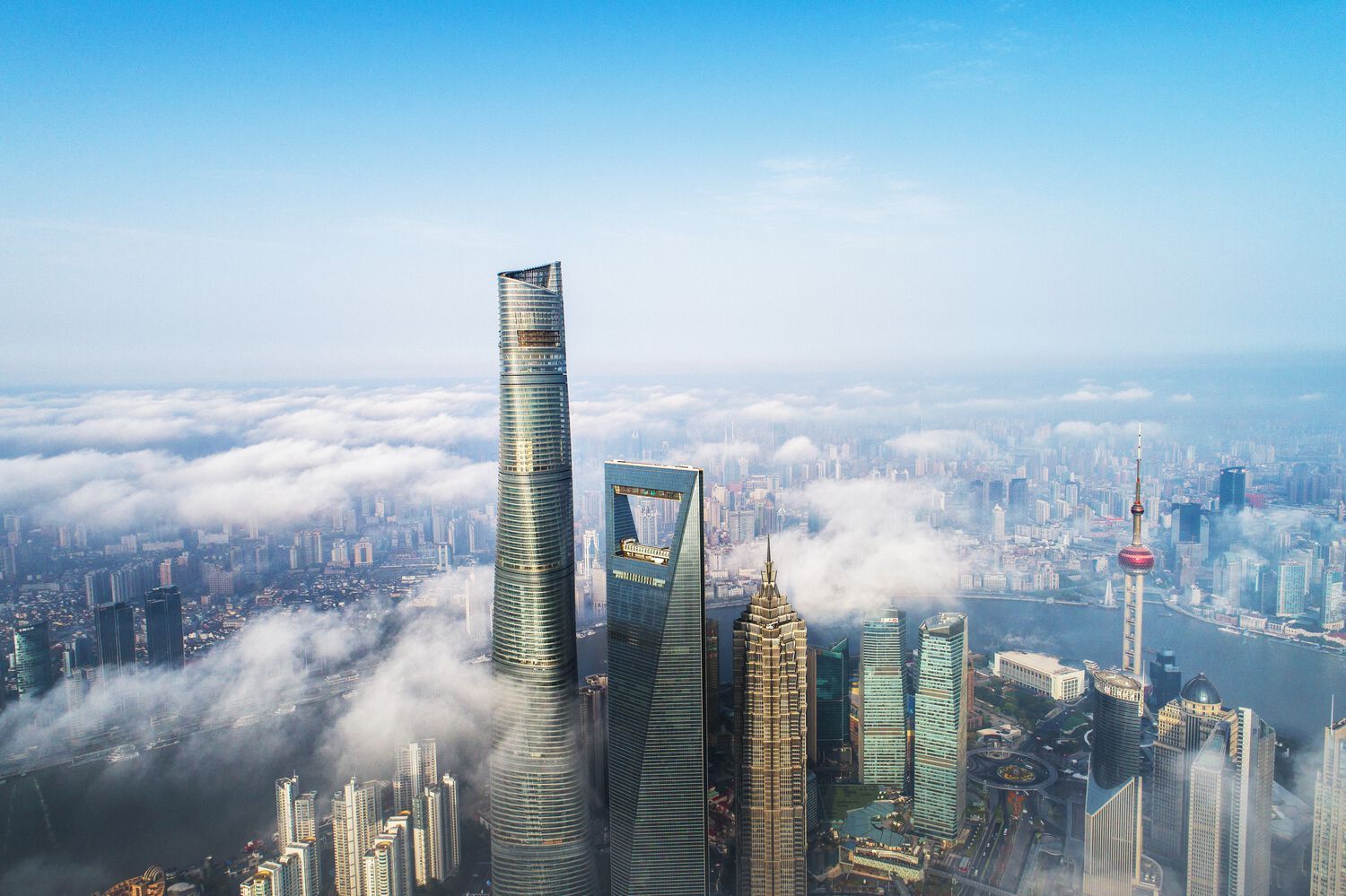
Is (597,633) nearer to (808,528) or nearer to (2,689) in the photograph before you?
(808,528)

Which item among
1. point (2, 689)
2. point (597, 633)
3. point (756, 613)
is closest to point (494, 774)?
point (597, 633)

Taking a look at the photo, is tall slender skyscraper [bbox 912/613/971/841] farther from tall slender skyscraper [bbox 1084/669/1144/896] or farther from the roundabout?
tall slender skyscraper [bbox 1084/669/1144/896]

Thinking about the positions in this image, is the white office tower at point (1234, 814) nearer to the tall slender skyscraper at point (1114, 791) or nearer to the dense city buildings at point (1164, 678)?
the tall slender skyscraper at point (1114, 791)

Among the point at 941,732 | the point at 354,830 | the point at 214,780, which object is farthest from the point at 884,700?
the point at 214,780

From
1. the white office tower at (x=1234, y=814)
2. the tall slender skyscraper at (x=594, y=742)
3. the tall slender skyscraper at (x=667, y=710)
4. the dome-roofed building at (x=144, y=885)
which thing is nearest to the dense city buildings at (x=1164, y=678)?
the white office tower at (x=1234, y=814)

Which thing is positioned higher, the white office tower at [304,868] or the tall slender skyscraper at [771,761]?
the tall slender skyscraper at [771,761]

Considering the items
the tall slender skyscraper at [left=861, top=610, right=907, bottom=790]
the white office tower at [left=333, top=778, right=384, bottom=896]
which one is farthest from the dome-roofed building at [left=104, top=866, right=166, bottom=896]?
the tall slender skyscraper at [left=861, top=610, right=907, bottom=790]
